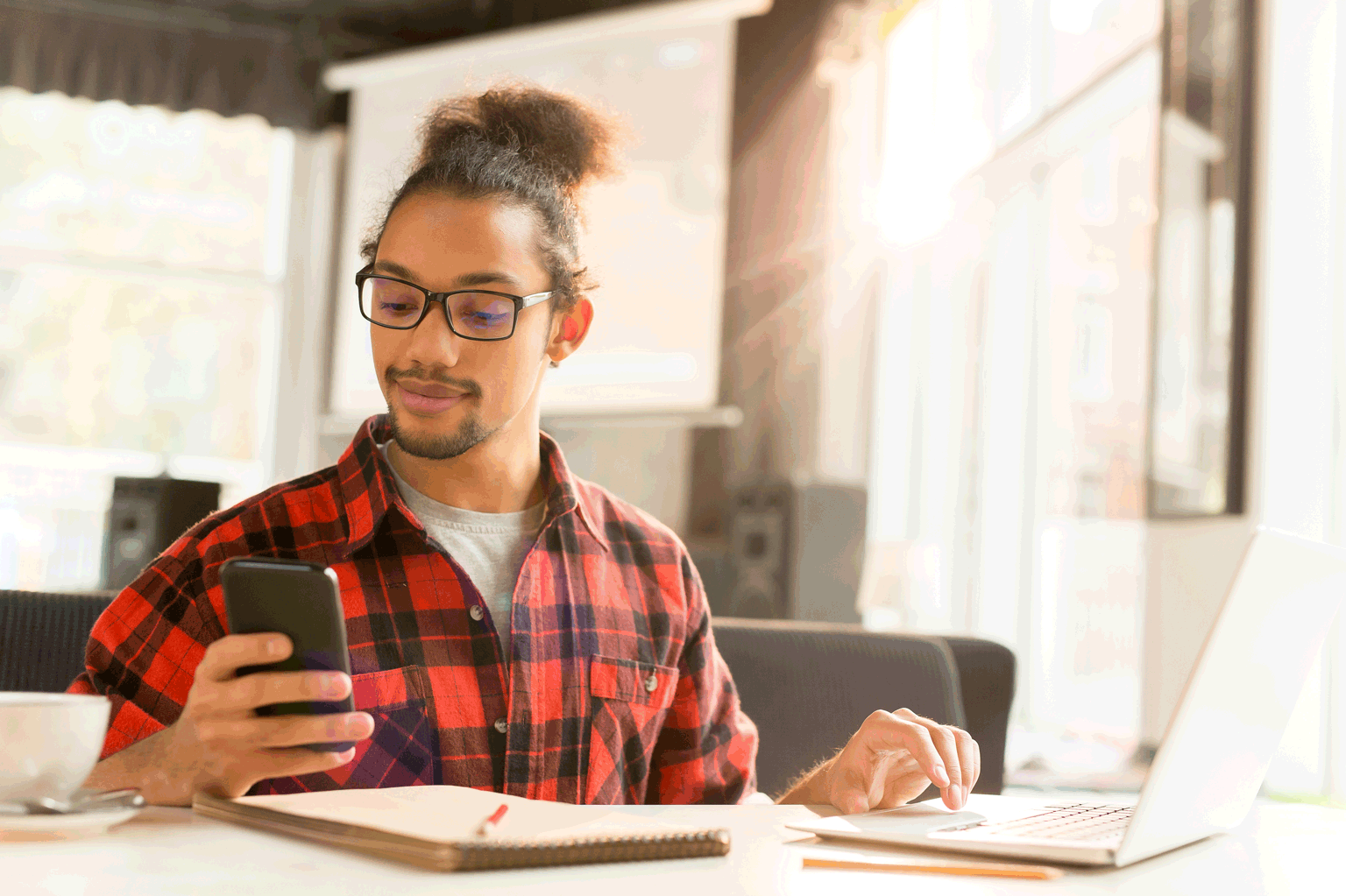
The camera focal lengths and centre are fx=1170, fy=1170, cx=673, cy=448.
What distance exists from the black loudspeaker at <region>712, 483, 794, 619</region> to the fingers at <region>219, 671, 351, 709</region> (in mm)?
3737

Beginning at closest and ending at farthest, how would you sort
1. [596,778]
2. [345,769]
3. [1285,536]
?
[1285,536]
[345,769]
[596,778]

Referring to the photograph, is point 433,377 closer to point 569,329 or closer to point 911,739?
point 569,329

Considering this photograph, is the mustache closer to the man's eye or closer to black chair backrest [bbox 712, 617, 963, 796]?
the man's eye

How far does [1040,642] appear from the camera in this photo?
4137 mm

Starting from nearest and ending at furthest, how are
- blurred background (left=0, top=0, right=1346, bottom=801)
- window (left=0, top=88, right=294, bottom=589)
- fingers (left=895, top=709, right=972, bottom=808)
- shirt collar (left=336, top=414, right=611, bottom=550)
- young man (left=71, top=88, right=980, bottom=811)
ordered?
fingers (left=895, top=709, right=972, bottom=808)
young man (left=71, top=88, right=980, bottom=811)
shirt collar (left=336, top=414, right=611, bottom=550)
blurred background (left=0, top=0, right=1346, bottom=801)
window (left=0, top=88, right=294, bottom=589)

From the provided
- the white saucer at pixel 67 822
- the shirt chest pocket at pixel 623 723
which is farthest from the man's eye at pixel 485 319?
the white saucer at pixel 67 822

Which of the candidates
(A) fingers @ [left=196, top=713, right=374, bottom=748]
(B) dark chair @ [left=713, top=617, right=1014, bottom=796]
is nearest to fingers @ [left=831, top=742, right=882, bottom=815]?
(A) fingers @ [left=196, top=713, right=374, bottom=748]

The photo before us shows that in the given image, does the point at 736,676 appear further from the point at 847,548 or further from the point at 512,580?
the point at 847,548

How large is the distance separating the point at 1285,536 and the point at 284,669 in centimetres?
58

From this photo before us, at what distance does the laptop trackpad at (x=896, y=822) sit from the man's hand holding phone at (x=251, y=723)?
29cm

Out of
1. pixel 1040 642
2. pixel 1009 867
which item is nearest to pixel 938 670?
pixel 1009 867

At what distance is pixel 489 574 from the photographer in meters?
1.17

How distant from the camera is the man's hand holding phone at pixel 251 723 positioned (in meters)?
0.70

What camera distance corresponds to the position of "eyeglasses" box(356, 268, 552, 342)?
114 centimetres
